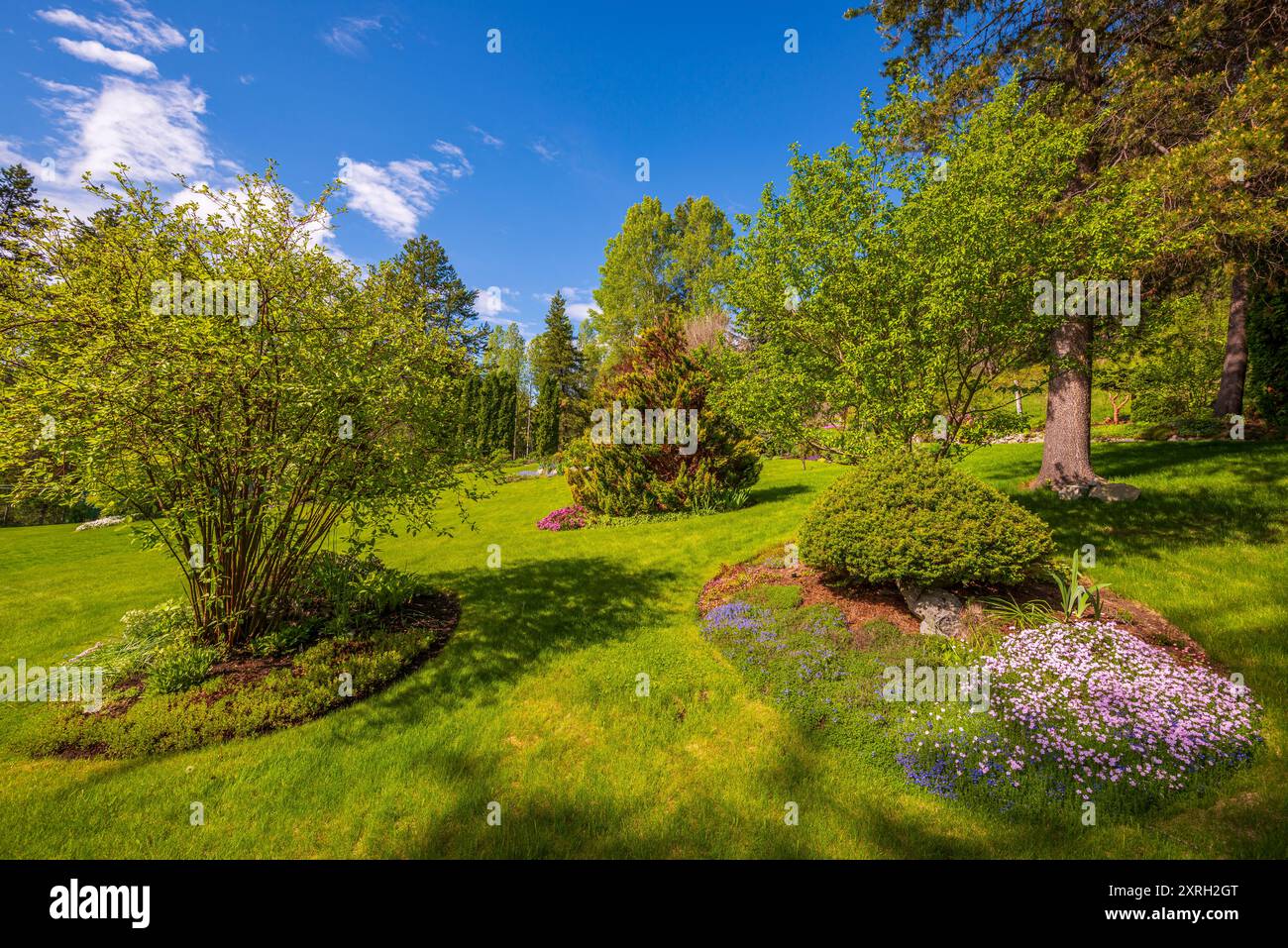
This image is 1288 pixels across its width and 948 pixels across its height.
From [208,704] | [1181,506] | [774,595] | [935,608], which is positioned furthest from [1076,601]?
[208,704]

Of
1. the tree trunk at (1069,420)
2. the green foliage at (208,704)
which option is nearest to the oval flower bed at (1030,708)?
the green foliage at (208,704)

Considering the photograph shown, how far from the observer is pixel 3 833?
11.1ft

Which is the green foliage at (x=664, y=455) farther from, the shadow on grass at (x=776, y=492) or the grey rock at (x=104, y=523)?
the grey rock at (x=104, y=523)

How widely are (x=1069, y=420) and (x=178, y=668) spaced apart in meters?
15.7

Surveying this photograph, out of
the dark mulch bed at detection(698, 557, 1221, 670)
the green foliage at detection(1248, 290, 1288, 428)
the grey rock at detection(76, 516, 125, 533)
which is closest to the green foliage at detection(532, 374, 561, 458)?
the grey rock at detection(76, 516, 125, 533)

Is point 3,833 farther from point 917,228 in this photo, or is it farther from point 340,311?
point 917,228

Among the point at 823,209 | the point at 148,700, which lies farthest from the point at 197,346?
the point at 823,209

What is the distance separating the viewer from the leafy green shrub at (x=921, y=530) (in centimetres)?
541

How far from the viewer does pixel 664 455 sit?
45.1ft

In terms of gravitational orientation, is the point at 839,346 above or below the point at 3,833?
above

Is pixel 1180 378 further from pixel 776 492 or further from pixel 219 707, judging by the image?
pixel 219 707

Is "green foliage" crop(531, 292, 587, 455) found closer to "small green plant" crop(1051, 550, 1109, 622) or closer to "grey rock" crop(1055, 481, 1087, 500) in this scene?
"grey rock" crop(1055, 481, 1087, 500)

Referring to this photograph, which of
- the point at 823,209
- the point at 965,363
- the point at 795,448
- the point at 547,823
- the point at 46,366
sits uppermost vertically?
the point at 823,209

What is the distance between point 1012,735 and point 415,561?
438 inches
